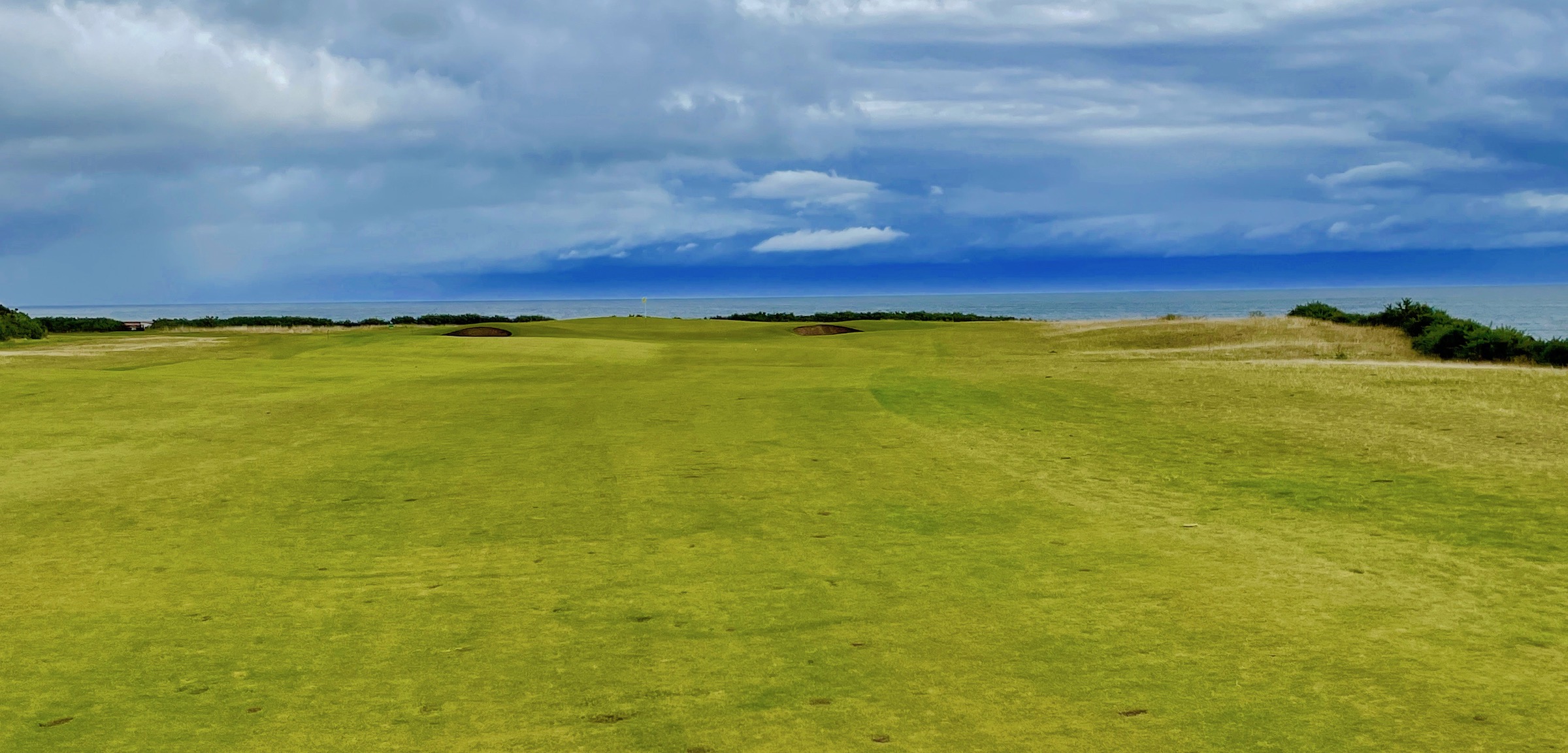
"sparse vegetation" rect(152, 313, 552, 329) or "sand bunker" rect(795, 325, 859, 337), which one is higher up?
"sparse vegetation" rect(152, 313, 552, 329)

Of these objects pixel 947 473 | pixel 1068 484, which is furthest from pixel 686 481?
pixel 1068 484

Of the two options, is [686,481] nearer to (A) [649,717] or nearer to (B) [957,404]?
(A) [649,717]

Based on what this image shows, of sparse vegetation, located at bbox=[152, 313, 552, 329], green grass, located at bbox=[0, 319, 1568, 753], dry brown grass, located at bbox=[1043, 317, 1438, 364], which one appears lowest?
green grass, located at bbox=[0, 319, 1568, 753]

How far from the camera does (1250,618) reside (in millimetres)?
6316

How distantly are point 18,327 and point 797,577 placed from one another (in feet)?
217

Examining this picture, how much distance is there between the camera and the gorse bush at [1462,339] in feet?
103

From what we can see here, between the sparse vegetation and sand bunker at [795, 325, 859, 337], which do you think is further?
the sparse vegetation

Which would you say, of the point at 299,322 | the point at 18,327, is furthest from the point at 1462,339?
the point at 299,322

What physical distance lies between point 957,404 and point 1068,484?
269 inches

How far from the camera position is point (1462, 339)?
35094 mm

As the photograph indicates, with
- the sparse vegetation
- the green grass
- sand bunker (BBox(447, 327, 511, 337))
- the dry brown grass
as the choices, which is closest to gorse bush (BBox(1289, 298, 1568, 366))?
the dry brown grass

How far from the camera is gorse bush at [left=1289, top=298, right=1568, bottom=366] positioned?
3153 centimetres

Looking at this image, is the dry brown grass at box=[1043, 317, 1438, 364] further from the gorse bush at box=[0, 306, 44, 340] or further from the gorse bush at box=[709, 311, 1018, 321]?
the gorse bush at box=[0, 306, 44, 340]

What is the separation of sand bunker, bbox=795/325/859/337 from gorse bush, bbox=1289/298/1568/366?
Result: 30732 mm
